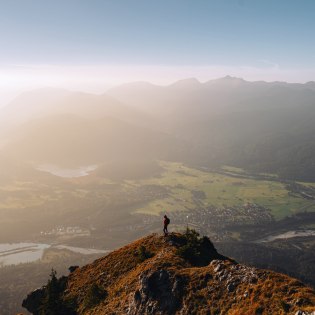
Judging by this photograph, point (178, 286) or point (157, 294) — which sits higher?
point (178, 286)

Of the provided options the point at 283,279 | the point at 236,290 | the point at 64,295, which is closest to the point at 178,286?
the point at 236,290

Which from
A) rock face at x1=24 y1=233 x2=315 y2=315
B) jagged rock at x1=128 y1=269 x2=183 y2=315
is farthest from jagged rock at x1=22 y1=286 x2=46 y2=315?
jagged rock at x1=128 y1=269 x2=183 y2=315

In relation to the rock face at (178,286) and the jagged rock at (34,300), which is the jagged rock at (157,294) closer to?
the rock face at (178,286)

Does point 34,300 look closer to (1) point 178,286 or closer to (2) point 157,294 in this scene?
(2) point 157,294

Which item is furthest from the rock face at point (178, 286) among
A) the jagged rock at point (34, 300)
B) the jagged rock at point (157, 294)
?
the jagged rock at point (34, 300)

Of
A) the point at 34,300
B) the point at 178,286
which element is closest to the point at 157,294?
the point at 178,286

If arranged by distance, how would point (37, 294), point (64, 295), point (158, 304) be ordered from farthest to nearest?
Answer: point (37, 294)
point (64, 295)
point (158, 304)

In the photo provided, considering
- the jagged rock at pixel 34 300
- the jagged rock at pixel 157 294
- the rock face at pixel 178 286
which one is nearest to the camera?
the rock face at pixel 178 286

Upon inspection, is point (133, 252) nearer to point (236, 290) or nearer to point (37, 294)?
point (37, 294)
